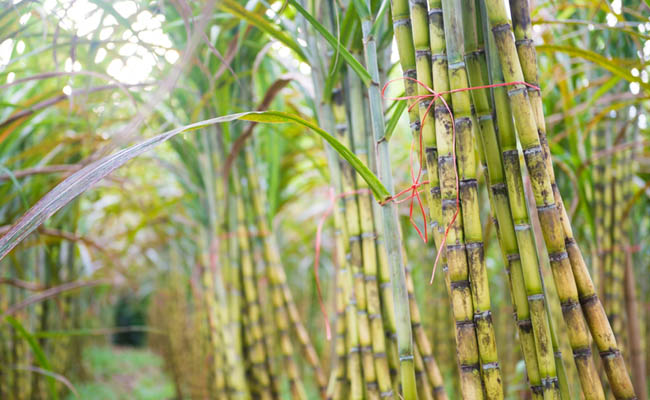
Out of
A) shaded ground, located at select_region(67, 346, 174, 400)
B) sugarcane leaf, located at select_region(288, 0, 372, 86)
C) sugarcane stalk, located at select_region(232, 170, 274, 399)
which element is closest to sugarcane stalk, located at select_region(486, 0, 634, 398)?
sugarcane leaf, located at select_region(288, 0, 372, 86)

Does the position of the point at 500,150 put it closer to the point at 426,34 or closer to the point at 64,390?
the point at 426,34

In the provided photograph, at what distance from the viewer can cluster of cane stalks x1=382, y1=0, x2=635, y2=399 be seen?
0.43m

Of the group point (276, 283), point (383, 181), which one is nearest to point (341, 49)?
point (383, 181)

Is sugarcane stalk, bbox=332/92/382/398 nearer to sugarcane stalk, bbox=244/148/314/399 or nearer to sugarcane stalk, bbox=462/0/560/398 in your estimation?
sugarcane stalk, bbox=462/0/560/398

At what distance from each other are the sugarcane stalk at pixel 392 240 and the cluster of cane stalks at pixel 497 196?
64 mm

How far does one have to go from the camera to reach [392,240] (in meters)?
0.54

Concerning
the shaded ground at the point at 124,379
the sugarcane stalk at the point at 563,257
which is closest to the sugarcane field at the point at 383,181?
the sugarcane stalk at the point at 563,257

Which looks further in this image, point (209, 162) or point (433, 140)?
point (209, 162)

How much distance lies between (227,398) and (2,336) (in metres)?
0.58

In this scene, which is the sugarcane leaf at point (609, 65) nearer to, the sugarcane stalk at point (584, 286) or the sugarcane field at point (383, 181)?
the sugarcane field at point (383, 181)

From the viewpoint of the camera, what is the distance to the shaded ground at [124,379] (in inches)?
87.0

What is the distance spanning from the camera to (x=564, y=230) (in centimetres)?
45

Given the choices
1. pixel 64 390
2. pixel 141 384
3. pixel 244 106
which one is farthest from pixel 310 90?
pixel 141 384

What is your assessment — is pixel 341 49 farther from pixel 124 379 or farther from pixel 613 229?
pixel 124 379
